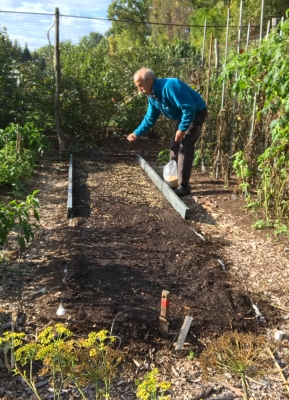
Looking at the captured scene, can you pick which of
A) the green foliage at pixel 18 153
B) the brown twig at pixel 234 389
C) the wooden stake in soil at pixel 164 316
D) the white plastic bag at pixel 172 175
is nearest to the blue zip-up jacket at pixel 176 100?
the white plastic bag at pixel 172 175

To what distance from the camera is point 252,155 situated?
5.61 meters

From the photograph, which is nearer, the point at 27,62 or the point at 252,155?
the point at 252,155

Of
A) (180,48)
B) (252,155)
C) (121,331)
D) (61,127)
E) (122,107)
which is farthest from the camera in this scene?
(180,48)

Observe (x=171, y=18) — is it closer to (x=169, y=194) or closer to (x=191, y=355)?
(x=169, y=194)

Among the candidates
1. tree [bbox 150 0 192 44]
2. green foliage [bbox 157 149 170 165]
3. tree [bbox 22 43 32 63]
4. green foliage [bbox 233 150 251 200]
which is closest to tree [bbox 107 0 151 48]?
tree [bbox 150 0 192 44]

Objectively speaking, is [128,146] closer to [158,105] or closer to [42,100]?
[42,100]

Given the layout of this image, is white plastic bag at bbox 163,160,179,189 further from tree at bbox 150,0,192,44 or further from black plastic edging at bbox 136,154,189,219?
tree at bbox 150,0,192,44

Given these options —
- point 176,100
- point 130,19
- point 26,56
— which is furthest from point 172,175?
point 130,19

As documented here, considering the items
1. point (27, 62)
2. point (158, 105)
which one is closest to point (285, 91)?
point (158, 105)

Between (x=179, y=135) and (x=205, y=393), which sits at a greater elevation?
(x=179, y=135)

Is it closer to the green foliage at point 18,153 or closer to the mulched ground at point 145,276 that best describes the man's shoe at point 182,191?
the mulched ground at point 145,276

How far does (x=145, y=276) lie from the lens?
3.48 metres

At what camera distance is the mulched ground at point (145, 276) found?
106 inches

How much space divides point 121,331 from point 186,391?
592 mm
